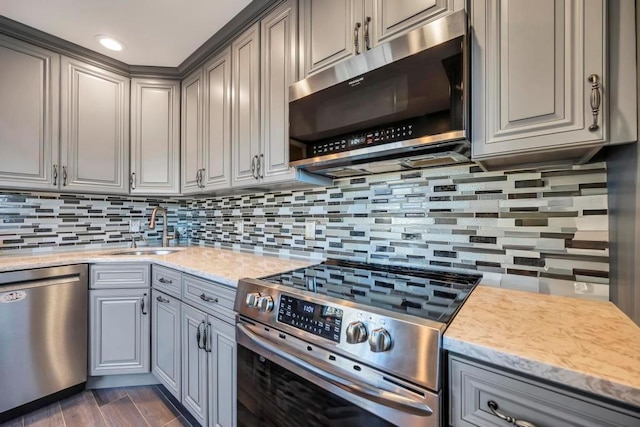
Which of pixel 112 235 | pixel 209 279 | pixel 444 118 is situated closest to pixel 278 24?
pixel 444 118

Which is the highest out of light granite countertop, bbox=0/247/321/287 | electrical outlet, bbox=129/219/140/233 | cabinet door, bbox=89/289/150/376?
electrical outlet, bbox=129/219/140/233

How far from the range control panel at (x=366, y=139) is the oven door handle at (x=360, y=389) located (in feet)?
2.72

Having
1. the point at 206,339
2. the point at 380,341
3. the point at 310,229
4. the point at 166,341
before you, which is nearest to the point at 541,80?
the point at 380,341

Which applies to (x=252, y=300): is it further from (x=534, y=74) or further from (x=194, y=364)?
(x=534, y=74)

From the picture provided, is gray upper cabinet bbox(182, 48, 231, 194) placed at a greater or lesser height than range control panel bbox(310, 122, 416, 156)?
greater

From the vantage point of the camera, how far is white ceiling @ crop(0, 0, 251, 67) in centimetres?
162

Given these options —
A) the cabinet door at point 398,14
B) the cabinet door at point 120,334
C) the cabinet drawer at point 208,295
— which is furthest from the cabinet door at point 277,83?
the cabinet door at point 120,334

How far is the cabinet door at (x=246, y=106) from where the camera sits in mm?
1670

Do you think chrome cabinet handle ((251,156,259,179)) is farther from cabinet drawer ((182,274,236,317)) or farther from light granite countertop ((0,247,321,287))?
cabinet drawer ((182,274,236,317))

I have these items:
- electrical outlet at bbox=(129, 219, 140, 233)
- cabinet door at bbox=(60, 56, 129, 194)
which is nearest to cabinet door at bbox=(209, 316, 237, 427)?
cabinet door at bbox=(60, 56, 129, 194)

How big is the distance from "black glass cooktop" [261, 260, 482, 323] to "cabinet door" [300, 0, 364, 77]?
3.21ft

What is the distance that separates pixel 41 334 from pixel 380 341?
2106 mm

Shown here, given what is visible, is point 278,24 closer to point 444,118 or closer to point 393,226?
point 444,118

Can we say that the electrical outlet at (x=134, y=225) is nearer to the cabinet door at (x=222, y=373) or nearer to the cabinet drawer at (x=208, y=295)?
the cabinet drawer at (x=208, y=295)
